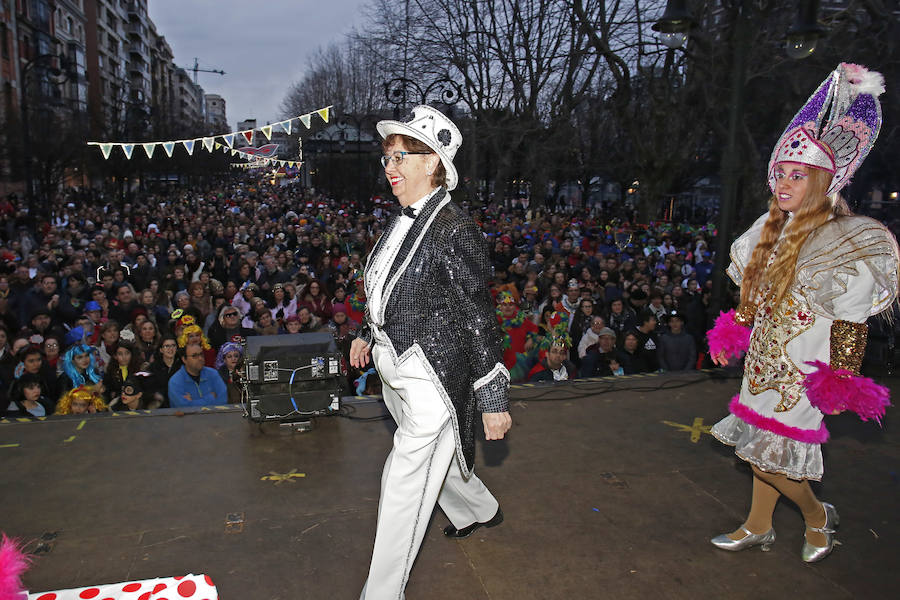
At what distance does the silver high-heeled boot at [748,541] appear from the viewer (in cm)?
352

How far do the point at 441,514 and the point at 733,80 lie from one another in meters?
6.99

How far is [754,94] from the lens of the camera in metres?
27.1

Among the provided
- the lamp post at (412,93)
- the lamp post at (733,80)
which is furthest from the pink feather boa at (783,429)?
the lamp post at (412,93)

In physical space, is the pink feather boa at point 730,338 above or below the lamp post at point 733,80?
below

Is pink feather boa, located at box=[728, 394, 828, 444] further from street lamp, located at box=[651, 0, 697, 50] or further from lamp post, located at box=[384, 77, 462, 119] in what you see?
lamp post, located at box=[384, 77, 462, 119]

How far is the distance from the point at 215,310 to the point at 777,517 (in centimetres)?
768

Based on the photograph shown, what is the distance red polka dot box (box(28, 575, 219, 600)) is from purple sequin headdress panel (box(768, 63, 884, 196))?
3092 millimetres

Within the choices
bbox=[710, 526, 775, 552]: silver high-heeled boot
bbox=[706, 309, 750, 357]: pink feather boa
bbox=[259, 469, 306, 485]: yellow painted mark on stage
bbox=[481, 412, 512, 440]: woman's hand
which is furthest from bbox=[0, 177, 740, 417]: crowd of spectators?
bbox=[481, 412, 512, 440]: woman's hand

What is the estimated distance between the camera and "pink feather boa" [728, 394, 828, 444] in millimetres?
3180

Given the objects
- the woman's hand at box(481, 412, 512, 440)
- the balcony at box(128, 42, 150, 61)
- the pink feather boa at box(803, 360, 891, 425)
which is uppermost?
the balcony at box(128, 42, 150, 61)

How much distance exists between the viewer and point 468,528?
3623mm

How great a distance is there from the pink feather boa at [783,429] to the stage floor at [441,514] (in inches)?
29.3

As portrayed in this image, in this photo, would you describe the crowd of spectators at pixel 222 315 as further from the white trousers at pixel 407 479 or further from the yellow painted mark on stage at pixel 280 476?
the white trousers at pixel 407 479

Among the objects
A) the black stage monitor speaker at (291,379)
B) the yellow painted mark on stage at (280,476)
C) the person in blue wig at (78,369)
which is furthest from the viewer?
the person in blue wig at (78,369)
